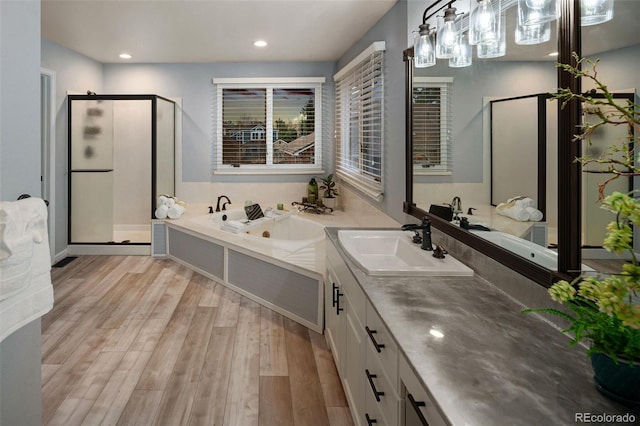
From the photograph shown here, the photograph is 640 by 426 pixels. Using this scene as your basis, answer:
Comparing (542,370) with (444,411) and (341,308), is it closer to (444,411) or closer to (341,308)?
(444,411)

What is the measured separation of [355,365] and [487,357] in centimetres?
93

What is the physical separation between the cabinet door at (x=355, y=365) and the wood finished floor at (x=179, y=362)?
171 millimetres

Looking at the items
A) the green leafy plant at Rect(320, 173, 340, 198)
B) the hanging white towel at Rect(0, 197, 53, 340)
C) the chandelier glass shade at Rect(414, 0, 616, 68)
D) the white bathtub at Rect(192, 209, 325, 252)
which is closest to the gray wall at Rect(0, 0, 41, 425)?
the hanging white towel at Rect(0, 197, 53, 340)

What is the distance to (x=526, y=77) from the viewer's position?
1.51 metres

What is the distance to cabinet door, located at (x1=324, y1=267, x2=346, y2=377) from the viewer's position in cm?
228

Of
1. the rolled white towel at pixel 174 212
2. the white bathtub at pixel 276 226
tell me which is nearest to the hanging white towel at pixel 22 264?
the white bathtub at pixel 276 226

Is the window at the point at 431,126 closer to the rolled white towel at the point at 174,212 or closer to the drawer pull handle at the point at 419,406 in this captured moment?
the drawer pull handle at the point at 419,406

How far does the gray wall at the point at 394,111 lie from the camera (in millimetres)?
3096

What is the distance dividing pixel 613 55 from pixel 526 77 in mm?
404

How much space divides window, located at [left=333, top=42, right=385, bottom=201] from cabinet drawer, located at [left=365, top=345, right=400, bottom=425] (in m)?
2.06

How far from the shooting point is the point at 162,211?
5113 millimetres

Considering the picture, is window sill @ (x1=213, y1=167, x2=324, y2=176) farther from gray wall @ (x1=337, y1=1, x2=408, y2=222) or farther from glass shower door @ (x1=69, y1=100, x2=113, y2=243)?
gray wall @ (x1=337, y1=1, x2=408, y2=222)

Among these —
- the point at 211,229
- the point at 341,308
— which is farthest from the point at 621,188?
the point at 211,229

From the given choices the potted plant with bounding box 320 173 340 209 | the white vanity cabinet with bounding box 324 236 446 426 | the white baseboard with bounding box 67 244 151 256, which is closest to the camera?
the white vanity cabinet with bounding box 324 236 446 426
